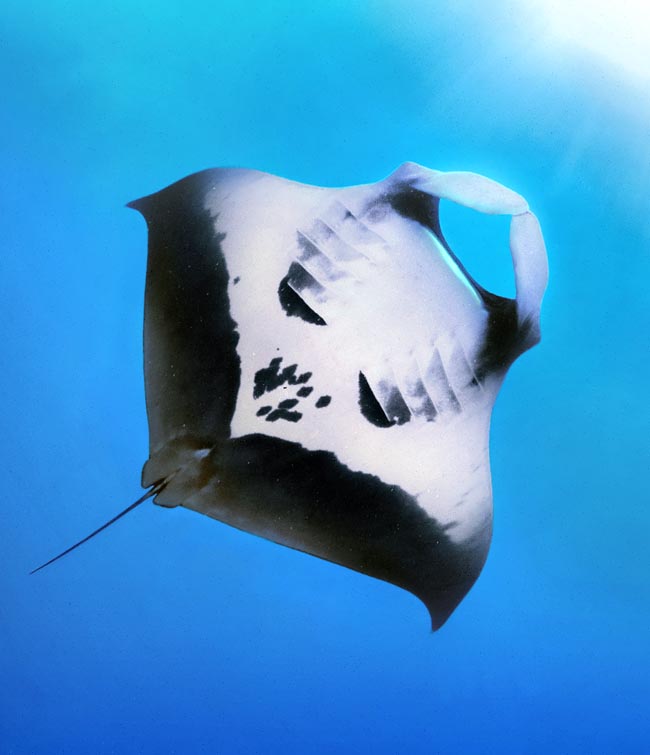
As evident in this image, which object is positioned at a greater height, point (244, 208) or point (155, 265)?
point (244, 208)

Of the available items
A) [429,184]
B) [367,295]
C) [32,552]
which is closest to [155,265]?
[367,295]

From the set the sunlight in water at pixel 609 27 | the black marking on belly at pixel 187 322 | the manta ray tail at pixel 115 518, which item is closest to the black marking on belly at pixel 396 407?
the black marking on belly at pixel 187 322

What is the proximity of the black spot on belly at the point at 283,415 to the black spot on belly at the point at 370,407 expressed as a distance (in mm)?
113

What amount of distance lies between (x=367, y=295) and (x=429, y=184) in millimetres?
208

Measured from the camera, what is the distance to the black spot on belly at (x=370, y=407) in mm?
1137

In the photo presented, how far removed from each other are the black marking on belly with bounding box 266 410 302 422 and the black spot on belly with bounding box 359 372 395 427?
11 cm

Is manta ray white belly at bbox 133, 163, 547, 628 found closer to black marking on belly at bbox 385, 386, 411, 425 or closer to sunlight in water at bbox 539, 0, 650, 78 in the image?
black marking on belly at bbox 385, 386, 411, 425

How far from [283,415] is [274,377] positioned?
7 cm

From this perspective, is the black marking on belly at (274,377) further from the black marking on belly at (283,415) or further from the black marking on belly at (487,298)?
the black marking on belly at (487,298)

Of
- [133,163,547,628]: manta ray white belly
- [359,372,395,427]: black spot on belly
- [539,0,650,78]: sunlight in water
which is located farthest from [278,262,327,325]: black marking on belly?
[539,0,650,78]: sunlight in water

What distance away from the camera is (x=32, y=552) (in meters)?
1.23

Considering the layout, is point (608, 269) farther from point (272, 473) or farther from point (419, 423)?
point (272, 473)

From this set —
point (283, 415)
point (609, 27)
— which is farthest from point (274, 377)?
point (609, 27)

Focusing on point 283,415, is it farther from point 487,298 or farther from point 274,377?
point 487,298
